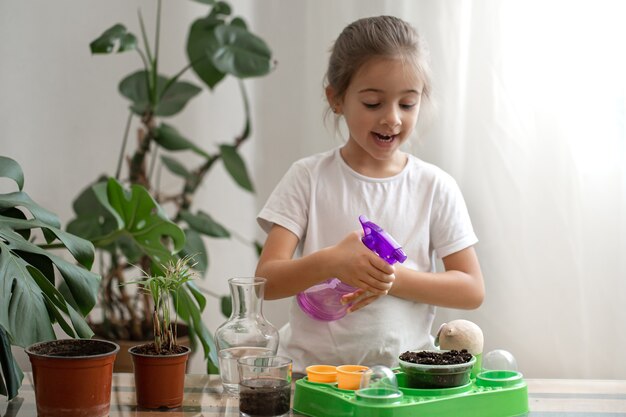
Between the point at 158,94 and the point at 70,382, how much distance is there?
1345 mm

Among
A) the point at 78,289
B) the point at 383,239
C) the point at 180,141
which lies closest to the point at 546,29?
the point at 383,239

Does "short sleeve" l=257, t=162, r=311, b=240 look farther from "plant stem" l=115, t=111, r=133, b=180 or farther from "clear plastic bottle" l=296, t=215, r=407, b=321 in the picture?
"plant stem" l=115, t=111, r=133, b=180

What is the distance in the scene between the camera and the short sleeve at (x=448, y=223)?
1636 millimetres

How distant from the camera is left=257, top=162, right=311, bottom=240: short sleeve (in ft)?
5.35

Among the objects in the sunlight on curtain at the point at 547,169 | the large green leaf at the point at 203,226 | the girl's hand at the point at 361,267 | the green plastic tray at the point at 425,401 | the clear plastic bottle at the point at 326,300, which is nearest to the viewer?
the green plastic tray at the point at 425,401

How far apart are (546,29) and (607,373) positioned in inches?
30.7

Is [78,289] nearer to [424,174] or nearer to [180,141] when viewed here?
[424,174]

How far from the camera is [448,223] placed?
64.8 inches

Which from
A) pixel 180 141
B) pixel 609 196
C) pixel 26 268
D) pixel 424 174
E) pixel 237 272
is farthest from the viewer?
pixel 237 272

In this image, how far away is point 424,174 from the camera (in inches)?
66.3

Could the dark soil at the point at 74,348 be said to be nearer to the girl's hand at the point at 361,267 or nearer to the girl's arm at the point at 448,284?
the girl's hand at the point at 361,267

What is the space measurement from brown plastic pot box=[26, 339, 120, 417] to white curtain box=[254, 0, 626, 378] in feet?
3.31

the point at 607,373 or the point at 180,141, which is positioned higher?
the point at 180,141

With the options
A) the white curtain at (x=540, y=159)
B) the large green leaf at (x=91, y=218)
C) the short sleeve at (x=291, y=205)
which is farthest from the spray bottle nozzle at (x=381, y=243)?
the large green leaf at (x=91, y=218)
